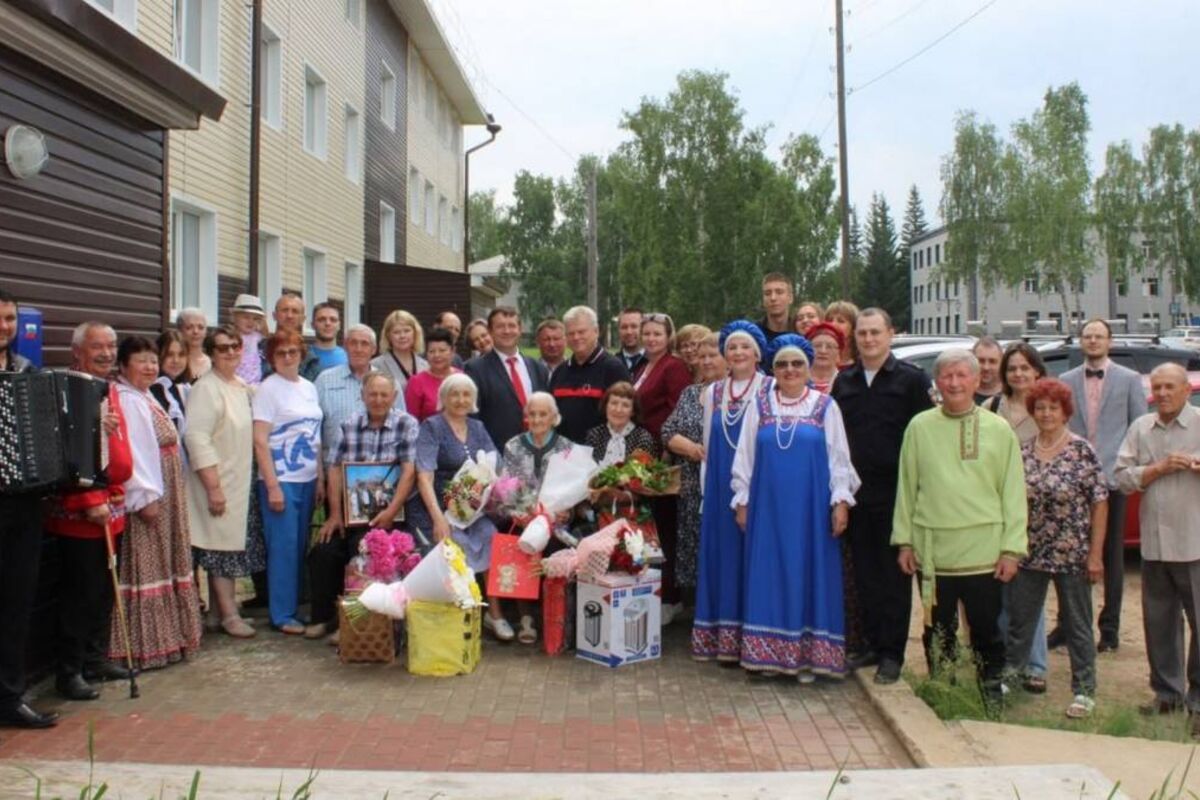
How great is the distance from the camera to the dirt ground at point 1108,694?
5516 millimetres

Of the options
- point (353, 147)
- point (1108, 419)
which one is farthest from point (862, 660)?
point (353, 147)

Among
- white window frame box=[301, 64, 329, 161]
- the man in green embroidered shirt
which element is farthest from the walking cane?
white window frame box=[301, 64, 329, 161]

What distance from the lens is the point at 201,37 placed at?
13.4 metres

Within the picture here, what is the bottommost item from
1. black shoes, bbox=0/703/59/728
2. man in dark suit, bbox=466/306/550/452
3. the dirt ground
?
the dirt ground

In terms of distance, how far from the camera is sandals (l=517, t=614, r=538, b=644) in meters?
7.22

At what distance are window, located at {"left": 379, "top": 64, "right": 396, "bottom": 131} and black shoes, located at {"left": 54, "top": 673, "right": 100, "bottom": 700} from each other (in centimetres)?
1843

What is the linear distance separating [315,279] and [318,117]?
2.71 meters

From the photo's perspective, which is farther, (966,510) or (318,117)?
(318,117)

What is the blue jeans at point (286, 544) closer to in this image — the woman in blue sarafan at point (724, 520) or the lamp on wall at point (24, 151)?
the lamp on wall at point (24, 151)

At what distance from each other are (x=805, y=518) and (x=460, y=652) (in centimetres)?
211

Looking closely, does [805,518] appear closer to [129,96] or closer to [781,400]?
[781,400]

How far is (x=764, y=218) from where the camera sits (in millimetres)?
46094

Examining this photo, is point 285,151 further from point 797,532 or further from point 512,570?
point 797,532

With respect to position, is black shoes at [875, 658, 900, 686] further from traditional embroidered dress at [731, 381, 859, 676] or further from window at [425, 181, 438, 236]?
window at [425, 181, 438, 236]
